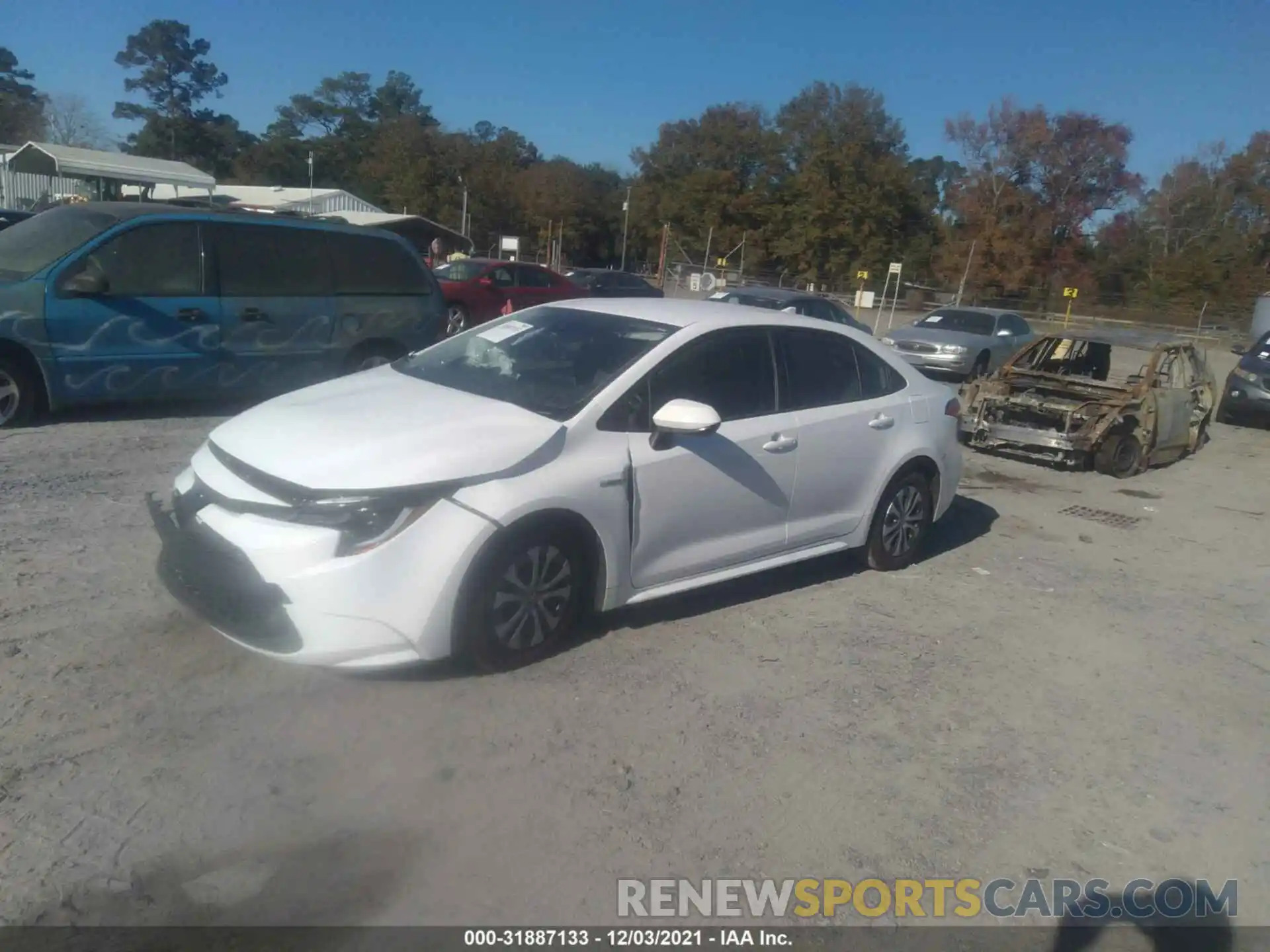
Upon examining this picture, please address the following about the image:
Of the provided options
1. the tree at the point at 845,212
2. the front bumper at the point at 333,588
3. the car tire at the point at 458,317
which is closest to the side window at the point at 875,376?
the front bumper at the point at 333,588

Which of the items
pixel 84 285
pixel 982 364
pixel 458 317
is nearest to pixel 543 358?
pixel 84 285

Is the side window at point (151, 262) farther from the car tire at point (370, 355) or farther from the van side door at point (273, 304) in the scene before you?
the car tire at point (370, 355)

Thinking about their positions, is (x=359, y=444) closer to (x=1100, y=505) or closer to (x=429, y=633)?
(x=429, y=633)

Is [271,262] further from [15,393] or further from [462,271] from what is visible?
[462,271]

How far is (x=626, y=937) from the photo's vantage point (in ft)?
9.78

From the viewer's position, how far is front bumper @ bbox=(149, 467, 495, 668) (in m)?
3.88

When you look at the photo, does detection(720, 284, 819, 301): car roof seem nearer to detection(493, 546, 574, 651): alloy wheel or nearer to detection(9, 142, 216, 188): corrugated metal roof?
detection(493, 546, 574, 651): alloy wheel

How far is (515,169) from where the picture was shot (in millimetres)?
72562

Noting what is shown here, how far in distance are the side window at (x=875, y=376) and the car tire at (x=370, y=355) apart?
4.99 metres

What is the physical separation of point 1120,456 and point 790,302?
7677mm

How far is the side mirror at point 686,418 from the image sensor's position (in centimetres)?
459

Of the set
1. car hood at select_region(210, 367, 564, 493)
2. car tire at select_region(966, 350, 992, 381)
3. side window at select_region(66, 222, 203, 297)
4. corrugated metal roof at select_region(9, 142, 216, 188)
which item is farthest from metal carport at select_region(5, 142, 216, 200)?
car hood at select_region(210, 367, 564, 493)

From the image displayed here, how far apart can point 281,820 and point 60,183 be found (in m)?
49.4

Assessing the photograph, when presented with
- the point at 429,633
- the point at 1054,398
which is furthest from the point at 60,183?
the point at 429,633
